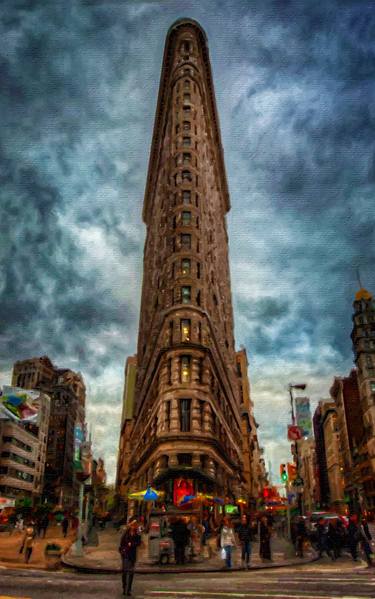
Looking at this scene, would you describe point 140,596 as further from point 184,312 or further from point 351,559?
point 184,312

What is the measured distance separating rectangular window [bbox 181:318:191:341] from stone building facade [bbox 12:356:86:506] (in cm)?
9635

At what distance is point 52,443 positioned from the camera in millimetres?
150875

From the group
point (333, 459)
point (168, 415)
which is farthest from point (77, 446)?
point (333, 459)

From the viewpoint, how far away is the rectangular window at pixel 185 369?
1747 inches

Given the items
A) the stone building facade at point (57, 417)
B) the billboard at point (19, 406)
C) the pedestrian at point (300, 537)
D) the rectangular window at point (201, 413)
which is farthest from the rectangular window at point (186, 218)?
the stone building facade at point (57, 417)

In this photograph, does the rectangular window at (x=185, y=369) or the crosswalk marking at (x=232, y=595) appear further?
the rectangular window at (x=185, y=369)

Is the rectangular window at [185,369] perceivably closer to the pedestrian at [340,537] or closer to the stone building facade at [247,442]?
the pedestrian at [340,537]

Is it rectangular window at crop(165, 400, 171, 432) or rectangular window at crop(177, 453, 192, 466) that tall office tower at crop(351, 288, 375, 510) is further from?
rectangular window at crop(165, 400, 171, 432)

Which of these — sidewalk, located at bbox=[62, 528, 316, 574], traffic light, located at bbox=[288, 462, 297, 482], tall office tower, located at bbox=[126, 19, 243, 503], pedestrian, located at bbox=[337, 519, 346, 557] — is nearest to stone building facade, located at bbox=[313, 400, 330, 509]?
tall office tower, located at bbox=[126, 19, 243, 503]

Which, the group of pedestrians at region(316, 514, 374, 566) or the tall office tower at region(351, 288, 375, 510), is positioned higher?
the tall office tower at region(351, 288, 375, 510)

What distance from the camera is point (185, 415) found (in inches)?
1676

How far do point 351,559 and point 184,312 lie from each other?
30.4 meters

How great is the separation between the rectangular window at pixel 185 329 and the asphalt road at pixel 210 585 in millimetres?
31050

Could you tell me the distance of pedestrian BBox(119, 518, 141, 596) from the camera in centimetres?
1204
